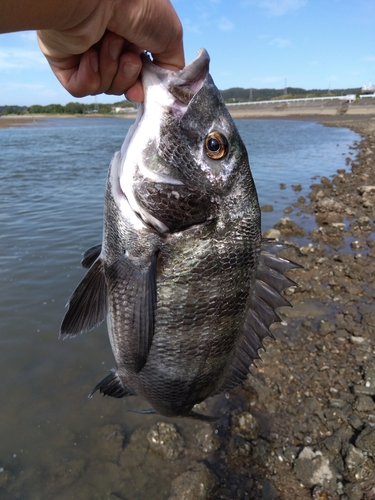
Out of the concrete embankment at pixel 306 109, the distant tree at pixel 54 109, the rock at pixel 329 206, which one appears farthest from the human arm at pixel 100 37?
the distant tree at pixel 54 109

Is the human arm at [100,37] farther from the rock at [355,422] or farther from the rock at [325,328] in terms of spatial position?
the rock at [325,328]

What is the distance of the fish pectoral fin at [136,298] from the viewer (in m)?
1.89

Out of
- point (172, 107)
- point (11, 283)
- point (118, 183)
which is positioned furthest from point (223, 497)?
point (11, 283)

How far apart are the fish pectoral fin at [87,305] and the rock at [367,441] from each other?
2.76 meters

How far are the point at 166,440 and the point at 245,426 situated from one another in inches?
32.1

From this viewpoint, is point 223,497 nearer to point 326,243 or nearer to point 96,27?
point 96,27

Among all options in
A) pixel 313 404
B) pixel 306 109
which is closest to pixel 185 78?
pixel 313 404

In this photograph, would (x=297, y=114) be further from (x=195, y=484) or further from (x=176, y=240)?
(x=176, y=240)

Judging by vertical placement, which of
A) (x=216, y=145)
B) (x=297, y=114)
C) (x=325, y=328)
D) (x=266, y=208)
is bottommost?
(x=325, y=328)

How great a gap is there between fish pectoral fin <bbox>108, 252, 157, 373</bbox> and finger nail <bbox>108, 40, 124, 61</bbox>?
3.31 ft

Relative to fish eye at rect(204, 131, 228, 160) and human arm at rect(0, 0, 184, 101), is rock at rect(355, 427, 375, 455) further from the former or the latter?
human arm at rect(0, 0, 184, 101)

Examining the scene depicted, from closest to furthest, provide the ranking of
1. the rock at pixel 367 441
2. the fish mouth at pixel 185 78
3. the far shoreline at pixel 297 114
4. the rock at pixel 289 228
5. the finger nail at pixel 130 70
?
the fish mouth at pixel 185 78 < the finger nail at pixel 130 70 < the rock at pixel 367 441 < the rock at pixel 289 228 < the far shoreline at pixel 297 114

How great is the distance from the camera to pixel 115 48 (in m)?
1.85

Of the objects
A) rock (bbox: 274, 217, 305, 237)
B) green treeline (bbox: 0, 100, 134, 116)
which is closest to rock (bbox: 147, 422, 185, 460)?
rock (bbox: 274, 217, 305, 237)
